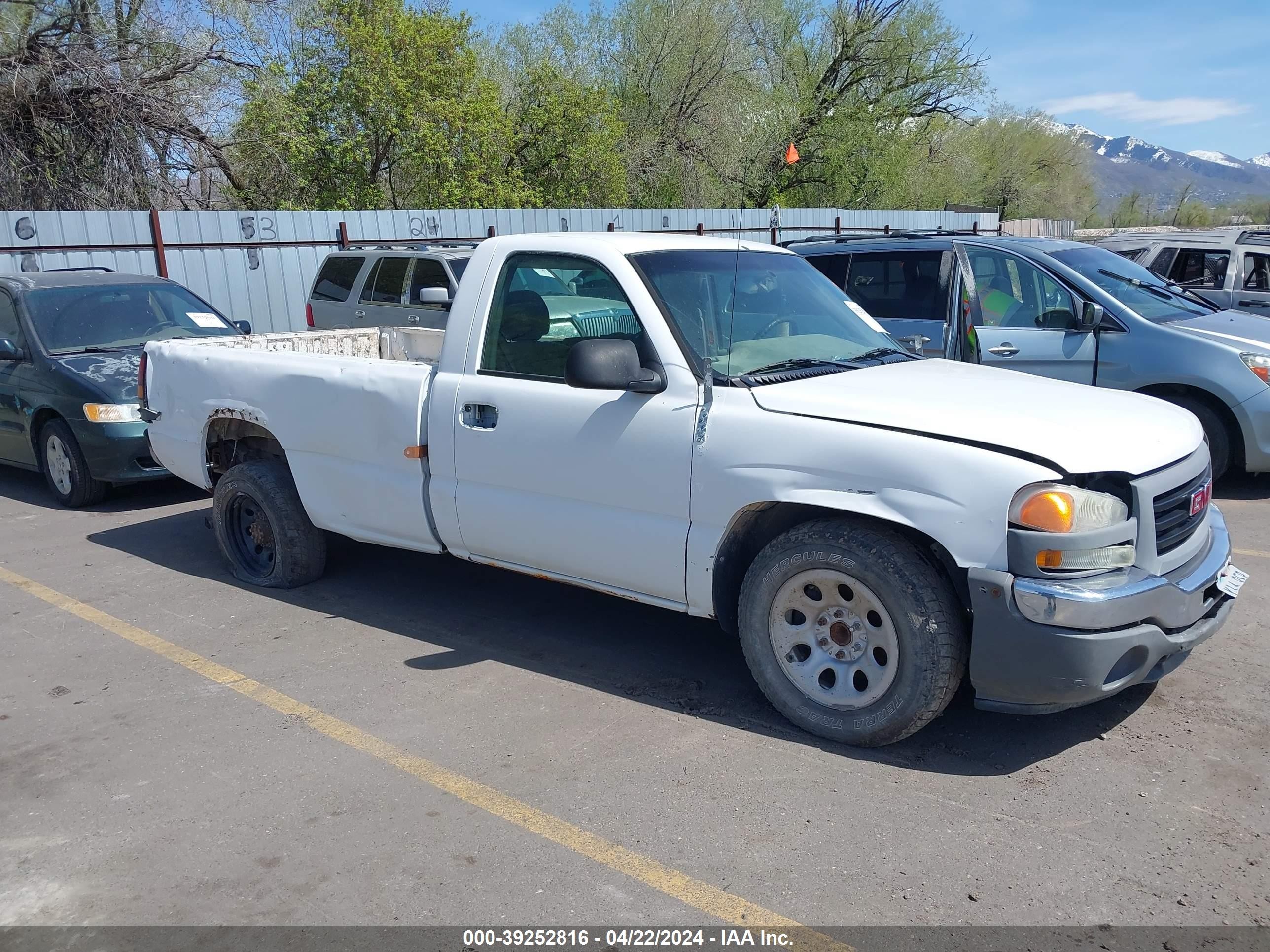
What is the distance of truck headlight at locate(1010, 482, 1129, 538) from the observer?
3500mm

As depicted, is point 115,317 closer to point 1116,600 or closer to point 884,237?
point 884,237

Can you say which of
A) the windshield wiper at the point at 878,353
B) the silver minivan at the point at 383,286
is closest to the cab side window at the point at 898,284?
the windshield wiper at the point at 878,353

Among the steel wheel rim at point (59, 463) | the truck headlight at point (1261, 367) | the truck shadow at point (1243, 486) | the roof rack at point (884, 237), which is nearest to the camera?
the truck headlight at point (1261, 367)

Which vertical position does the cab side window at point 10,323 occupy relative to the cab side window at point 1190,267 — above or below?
below

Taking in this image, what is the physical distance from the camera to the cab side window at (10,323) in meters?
8.48

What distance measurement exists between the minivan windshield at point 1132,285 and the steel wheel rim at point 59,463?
7.91m

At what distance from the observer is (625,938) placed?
2936 millimetres

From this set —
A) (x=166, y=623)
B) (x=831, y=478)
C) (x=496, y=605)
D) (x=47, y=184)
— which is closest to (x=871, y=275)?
(x=496, y=605)

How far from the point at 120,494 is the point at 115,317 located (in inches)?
58.7

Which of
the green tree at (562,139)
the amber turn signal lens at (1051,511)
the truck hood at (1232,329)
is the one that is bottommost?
the amber turn signal lens at (1051,511)

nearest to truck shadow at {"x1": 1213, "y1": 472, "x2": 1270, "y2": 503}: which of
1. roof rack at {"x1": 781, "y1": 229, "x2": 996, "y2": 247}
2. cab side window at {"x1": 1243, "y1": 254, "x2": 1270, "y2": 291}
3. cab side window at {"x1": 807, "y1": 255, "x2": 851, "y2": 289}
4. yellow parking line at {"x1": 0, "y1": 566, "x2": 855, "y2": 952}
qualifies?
roof rack at {"x1": 781, "y1": 229, "x2": 996, "y2": 247}

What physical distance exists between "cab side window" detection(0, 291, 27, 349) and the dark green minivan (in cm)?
1

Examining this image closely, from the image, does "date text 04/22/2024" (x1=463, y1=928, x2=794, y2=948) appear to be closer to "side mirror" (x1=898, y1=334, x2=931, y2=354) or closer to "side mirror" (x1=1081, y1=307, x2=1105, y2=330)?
"side mirror" (x1=898, y1=334, x2=931, y2=354)

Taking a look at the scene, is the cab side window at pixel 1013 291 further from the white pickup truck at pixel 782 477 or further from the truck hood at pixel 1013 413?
the truck hood at pixel 1013 413
